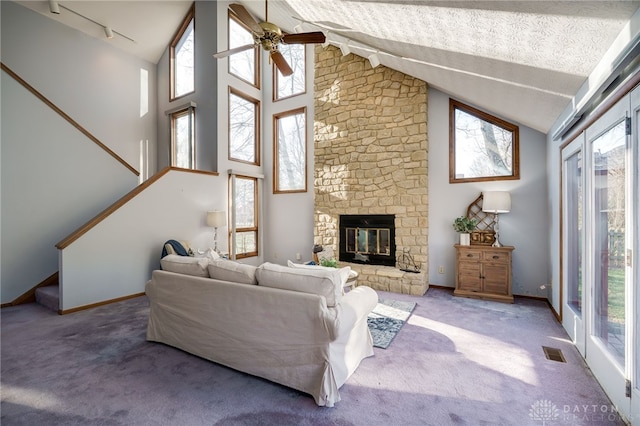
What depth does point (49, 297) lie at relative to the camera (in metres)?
3.76

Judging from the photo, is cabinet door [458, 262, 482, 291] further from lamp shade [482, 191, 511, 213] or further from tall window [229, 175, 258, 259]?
tall window [229, 175, 258, 259]

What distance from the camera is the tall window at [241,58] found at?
5.96 metres

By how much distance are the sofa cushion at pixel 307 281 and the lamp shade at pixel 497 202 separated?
2.95 m

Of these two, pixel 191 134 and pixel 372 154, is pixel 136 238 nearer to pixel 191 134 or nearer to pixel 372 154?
pixel 191 134

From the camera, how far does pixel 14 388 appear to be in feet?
6.57

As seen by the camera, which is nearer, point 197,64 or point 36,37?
point 36,37

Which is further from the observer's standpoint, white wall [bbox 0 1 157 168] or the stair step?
white wall [bbox 0 1 157 168]

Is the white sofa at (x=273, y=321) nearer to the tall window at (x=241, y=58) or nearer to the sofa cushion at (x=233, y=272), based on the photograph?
the sofa cushion at (x=233, y=272)

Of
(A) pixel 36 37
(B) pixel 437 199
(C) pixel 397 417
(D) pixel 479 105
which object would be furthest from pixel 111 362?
(A) pixel 36 37

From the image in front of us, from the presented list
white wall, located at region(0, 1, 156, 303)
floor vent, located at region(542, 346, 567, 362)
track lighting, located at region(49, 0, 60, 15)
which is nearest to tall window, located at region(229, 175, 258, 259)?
white wall, located at region(0, 1, 156, 303)

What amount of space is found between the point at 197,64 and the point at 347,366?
6.33m

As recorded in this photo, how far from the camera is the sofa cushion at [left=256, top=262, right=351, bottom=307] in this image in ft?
6.18

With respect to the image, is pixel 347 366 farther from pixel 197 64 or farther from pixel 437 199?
pixel 197 64

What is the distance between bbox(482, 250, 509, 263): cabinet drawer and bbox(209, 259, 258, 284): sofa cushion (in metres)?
3.39
